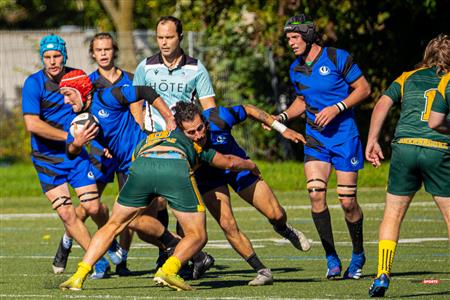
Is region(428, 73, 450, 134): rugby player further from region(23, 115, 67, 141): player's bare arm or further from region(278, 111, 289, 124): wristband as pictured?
region(23, 115, 67, 141): player's bare arm

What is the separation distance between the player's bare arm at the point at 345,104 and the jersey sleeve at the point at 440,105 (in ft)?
6.77

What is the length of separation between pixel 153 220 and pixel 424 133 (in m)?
3.23

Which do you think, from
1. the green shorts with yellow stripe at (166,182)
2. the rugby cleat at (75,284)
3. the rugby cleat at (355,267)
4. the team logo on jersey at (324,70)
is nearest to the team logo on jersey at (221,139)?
the green shorts with yellow stripe at (166,182)

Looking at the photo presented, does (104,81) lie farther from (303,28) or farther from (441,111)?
(441,111)

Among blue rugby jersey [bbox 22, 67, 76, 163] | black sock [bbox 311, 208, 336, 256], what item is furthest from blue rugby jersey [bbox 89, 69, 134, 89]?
black sock [bbox 311, 208, 336, 256]

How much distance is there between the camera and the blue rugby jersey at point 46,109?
40.1 feet

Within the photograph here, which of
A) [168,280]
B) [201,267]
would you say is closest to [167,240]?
[201,267]

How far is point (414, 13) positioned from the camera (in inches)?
983

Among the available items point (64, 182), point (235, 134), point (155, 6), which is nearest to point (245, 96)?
point (235, 134)

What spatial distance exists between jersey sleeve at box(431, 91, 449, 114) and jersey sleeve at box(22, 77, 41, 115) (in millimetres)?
4360

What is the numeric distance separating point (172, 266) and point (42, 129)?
105 inches

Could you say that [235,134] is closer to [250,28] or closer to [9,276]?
[250,28]

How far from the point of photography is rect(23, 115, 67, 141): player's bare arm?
39.8 ft

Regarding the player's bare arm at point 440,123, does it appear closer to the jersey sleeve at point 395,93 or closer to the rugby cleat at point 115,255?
the jersey sleeve at point 395,93
